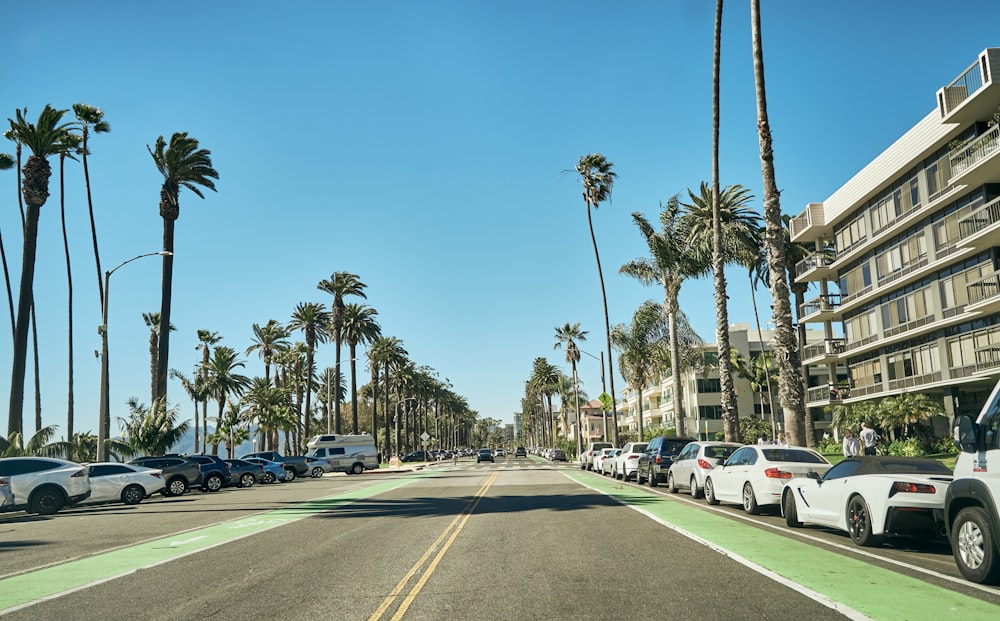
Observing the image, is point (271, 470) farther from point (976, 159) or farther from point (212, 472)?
point (976, 159)

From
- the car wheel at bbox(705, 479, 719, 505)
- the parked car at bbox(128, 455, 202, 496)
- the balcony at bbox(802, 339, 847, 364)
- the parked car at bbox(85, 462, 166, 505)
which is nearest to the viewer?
the car wheel at bbox(705, 479, 719, 505)

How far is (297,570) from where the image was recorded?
977 cm

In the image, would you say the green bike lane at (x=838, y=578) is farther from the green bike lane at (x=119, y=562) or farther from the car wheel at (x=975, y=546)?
the green bike lane at (x=119, y=562)

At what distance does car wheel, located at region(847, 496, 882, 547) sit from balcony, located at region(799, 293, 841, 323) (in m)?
40.4

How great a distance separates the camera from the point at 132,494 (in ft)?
81.6

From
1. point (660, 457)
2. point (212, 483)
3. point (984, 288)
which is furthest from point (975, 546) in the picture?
point (984, 288)

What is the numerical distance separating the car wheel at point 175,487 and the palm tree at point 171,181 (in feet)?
43.0

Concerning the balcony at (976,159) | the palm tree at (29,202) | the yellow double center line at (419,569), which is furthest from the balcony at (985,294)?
the palm tree at (29,202)

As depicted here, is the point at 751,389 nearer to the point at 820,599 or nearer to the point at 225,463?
the point at 225,463

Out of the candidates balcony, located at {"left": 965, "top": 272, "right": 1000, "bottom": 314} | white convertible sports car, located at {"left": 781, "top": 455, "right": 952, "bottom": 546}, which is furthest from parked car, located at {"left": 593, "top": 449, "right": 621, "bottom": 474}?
white convertible sports car, located at {"left": 781, "top": 455, "right": 952, "bottom": 546}

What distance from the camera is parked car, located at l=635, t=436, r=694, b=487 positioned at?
25953 mm

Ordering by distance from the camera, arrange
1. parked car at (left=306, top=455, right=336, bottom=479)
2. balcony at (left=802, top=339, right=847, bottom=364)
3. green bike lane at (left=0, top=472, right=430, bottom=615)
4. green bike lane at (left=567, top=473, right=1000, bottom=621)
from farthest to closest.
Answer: balcony at (left=802, top=339, right=847, bottom=364) < parked car at (left=306, top=455, right=336, bottom=479) < green bike lane at (left=0, top=472, right=430, bottom=615) < green bike lane at (left=567, top=473, right=1000, bottom=621)

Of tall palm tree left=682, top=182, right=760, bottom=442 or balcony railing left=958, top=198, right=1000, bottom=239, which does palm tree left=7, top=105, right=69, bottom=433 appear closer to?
tall palm tree left=682, top=182, right=760, bottom=442

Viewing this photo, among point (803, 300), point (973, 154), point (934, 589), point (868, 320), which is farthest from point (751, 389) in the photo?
point (934, 589)
